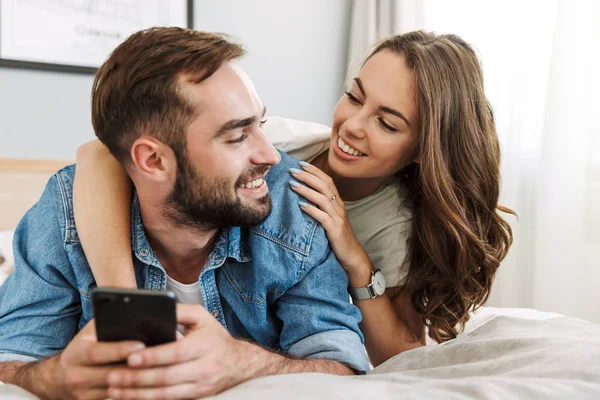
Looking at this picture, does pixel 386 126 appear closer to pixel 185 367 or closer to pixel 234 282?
pixel 234 282

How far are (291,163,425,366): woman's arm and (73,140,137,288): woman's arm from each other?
35 cm

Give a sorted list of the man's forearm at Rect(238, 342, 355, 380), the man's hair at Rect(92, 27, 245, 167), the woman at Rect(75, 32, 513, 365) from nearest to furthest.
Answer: the man's forearm at Rect(238, 342, 355, 380) < the man's hair at Rect(92, 27, 245, 167) < the woman at Rect(75, 32, 513, 365)

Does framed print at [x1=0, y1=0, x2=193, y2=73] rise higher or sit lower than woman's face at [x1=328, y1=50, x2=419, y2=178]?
higher

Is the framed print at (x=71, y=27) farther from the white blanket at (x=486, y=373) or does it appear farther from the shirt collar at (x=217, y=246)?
the white blanket at (x=486, y=373)

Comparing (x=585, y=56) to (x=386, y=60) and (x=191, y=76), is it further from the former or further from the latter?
(x=191, y=76)

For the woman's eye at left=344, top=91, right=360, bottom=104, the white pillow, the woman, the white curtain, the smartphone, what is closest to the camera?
the smartphone

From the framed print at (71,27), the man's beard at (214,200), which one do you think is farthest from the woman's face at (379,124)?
the framed print at (71,27)

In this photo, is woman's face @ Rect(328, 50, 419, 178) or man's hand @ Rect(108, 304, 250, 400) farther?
woman's face @ Rect(328, 50, 419, 178)

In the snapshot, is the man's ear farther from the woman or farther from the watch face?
the watch face

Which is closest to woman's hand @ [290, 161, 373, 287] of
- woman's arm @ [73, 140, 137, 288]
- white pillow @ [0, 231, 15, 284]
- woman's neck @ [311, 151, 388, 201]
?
woman's neck @ [311, 151, 388, 201]

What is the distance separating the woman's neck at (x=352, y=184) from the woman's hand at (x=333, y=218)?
242 mm

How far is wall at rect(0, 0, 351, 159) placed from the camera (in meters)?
2.05

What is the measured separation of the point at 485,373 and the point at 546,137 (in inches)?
48.4

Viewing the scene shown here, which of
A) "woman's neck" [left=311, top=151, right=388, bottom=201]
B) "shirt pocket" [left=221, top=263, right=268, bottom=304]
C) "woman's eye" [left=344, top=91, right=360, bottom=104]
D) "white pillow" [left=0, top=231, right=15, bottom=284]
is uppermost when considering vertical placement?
"woman's eye" [left=344, top=91, right=360, bottom=104]
